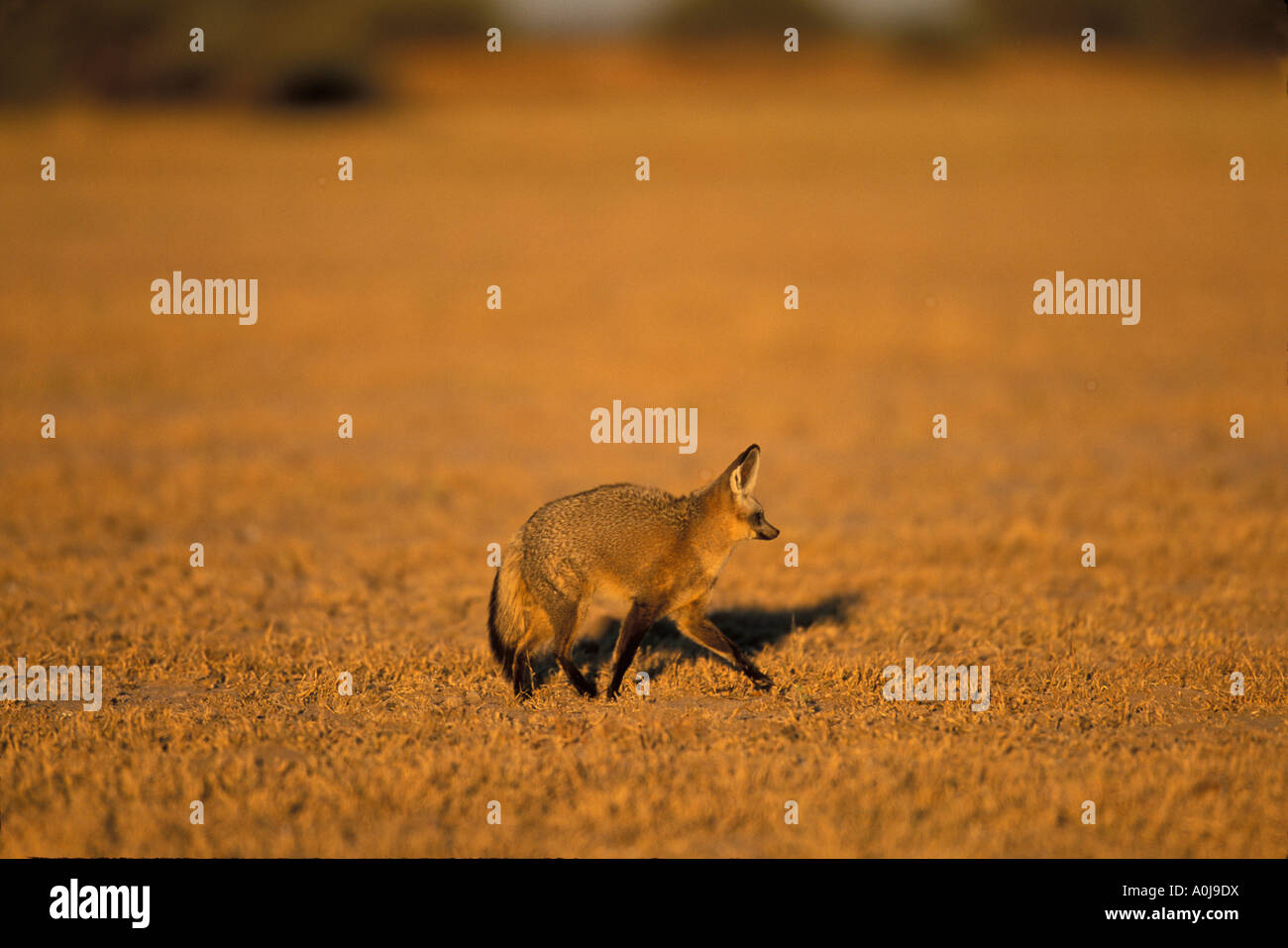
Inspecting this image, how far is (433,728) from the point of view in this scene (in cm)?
643

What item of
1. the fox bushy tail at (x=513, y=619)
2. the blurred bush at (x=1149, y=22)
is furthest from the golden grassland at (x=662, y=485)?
the blurred bush at (x=1149, y=22)

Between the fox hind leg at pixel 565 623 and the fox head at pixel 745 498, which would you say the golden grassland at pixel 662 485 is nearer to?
the fox hind leg at pixel 565 623

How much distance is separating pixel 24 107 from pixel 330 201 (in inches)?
700

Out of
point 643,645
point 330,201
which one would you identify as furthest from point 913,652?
point 330,201

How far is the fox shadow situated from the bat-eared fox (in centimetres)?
63

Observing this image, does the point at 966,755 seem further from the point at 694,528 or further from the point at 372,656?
the point at 372,656

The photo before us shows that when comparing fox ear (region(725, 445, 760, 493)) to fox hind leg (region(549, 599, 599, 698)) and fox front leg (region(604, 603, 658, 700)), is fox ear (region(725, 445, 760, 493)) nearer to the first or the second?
fox front leg (region(604, 603, 658, 700))

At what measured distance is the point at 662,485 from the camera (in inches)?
513

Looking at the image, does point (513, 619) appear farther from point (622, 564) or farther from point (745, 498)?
point (745, 498)

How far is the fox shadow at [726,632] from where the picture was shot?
7.75 meters

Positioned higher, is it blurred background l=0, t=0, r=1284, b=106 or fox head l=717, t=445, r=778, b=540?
blurred background l=0, t=0, r=1284, b=106

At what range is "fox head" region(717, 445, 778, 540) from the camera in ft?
21.9

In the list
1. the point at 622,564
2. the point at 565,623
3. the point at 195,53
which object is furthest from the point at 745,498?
the point at 195,53

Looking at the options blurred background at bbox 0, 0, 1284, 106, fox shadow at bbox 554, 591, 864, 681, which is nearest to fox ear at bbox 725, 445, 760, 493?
fox shadow at bbox 554, 591, 864, 681
